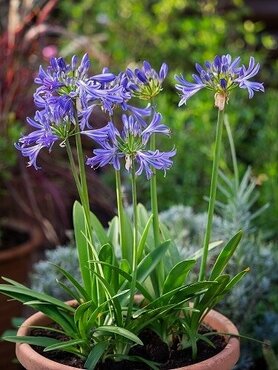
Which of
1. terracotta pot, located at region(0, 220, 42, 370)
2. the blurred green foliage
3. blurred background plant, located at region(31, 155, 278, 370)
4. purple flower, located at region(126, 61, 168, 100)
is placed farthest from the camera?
the blurred green foliage

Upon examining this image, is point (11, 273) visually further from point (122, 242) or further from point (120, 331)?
point (120, 331)

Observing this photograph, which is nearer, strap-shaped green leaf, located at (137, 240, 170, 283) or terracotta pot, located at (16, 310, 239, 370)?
terracotta pot, located at (16, 310, 239, 370)

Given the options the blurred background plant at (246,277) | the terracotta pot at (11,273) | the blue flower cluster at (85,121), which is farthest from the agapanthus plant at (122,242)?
the terracotta pot at (11,273)

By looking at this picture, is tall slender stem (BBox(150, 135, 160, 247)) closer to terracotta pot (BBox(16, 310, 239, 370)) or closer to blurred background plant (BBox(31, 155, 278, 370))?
terracotta pot (BBox(16, 310, 239, 370))

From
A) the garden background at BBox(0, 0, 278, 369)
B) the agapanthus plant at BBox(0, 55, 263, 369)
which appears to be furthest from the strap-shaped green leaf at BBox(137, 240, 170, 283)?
the garden background at BBox(0, 0, 278, 369)

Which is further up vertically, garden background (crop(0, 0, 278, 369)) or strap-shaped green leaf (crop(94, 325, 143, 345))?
garden background (crop(0, 0, 278, 369))

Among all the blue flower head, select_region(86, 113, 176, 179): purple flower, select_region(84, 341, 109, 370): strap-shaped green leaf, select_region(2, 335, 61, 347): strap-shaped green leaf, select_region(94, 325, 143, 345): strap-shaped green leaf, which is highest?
the blue flower head

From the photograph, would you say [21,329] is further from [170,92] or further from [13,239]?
[170,92]

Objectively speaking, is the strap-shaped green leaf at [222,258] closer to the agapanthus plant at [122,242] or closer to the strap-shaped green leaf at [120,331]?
the agapanthus plant at [122,242]
